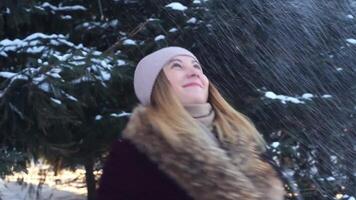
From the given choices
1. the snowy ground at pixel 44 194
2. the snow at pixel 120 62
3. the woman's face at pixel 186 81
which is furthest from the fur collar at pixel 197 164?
the snowy ground at pixel 44 194

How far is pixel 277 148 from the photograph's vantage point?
6.11 meters

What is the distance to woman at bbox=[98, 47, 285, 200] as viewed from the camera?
2.32m

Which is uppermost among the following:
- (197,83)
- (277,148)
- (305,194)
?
(197,83)

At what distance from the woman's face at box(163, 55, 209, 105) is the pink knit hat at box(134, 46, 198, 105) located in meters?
0.02

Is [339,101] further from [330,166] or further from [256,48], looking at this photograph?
[256,48]

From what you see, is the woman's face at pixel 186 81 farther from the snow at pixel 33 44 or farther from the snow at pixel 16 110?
the snow at pixel 33 44

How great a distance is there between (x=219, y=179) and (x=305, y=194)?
4.43m

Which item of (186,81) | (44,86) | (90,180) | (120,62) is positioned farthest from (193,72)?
(90,180)

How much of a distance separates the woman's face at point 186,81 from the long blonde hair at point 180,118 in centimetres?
3

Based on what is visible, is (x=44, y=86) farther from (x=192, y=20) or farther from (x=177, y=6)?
(x=192, y=20)

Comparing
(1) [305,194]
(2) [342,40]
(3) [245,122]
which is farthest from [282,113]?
(3) [245,122]

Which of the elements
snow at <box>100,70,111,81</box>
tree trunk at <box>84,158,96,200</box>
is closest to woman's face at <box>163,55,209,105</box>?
snow at <box>100,70,111,81</box>

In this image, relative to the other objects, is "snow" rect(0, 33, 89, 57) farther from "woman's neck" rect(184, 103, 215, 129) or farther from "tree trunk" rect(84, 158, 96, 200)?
"woman's neck" rect(184, 103, 215, 129)

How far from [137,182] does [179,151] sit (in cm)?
18
